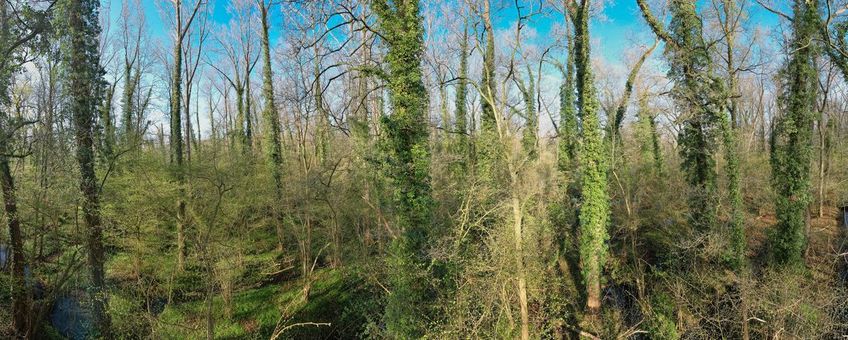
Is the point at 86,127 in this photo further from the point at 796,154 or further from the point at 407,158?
the point at 796,154

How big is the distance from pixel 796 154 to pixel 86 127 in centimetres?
2066

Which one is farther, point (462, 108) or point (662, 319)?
point (462, 108)

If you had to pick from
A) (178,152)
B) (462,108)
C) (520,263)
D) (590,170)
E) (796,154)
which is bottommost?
(520,263)

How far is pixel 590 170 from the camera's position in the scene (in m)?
14.4

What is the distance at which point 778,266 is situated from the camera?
1393 cm

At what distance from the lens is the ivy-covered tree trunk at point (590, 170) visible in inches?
556

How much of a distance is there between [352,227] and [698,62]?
44.9 feet

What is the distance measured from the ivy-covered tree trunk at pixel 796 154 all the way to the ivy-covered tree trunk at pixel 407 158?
1216cm

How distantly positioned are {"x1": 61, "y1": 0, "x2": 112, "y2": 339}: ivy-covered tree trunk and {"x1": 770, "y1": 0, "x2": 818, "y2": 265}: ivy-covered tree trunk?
775 inches

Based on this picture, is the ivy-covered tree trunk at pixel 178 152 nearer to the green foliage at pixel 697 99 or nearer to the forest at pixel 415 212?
the forest at pixel 415 212

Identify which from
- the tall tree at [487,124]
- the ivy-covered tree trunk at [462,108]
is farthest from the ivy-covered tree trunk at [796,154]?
the ivy-covered tree trunk at [462,108]

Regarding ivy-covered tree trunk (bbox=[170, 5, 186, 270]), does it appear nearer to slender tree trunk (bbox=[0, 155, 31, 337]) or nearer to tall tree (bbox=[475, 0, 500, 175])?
slender tree trunk (bbox=[0, 155, 31, 337])

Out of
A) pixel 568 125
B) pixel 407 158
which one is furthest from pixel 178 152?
pixel 568 125

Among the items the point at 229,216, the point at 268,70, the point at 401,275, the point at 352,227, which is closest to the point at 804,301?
the point at 401,275
